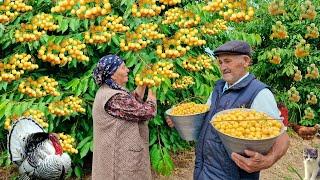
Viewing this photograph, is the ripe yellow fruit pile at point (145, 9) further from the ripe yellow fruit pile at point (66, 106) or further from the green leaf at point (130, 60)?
the ripe yellow fruit pile at point (66, 106)

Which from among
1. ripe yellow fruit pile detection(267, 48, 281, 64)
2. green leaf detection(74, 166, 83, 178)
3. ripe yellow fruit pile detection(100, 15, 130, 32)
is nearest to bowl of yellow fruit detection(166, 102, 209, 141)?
ripe yellow fruit pile detection(100, 15, 130, 32)

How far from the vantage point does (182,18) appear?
4281mm

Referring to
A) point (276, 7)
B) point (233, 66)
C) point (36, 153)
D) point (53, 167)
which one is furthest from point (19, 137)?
point (276, 7)

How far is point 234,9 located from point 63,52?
1534 mm

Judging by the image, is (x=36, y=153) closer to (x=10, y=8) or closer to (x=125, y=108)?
(x=125, y=108)

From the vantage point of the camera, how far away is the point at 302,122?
324 inches

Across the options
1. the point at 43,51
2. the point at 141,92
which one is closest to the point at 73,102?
the point at 43,51

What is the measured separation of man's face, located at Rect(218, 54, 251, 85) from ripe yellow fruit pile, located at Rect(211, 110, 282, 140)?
0.31m

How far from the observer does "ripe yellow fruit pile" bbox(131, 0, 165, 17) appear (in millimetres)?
3973

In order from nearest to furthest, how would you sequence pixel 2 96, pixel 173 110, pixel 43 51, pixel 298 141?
1. pixel 173 110
2. pixel 43 51
3. pixel 2 96
4. pixel 298 141

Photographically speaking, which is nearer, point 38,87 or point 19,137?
point 19,137

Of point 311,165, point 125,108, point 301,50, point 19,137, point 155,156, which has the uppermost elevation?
point 125,108

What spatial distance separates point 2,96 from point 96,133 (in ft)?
5.02

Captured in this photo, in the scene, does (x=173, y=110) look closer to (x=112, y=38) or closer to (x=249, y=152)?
(x=249, y=152)
